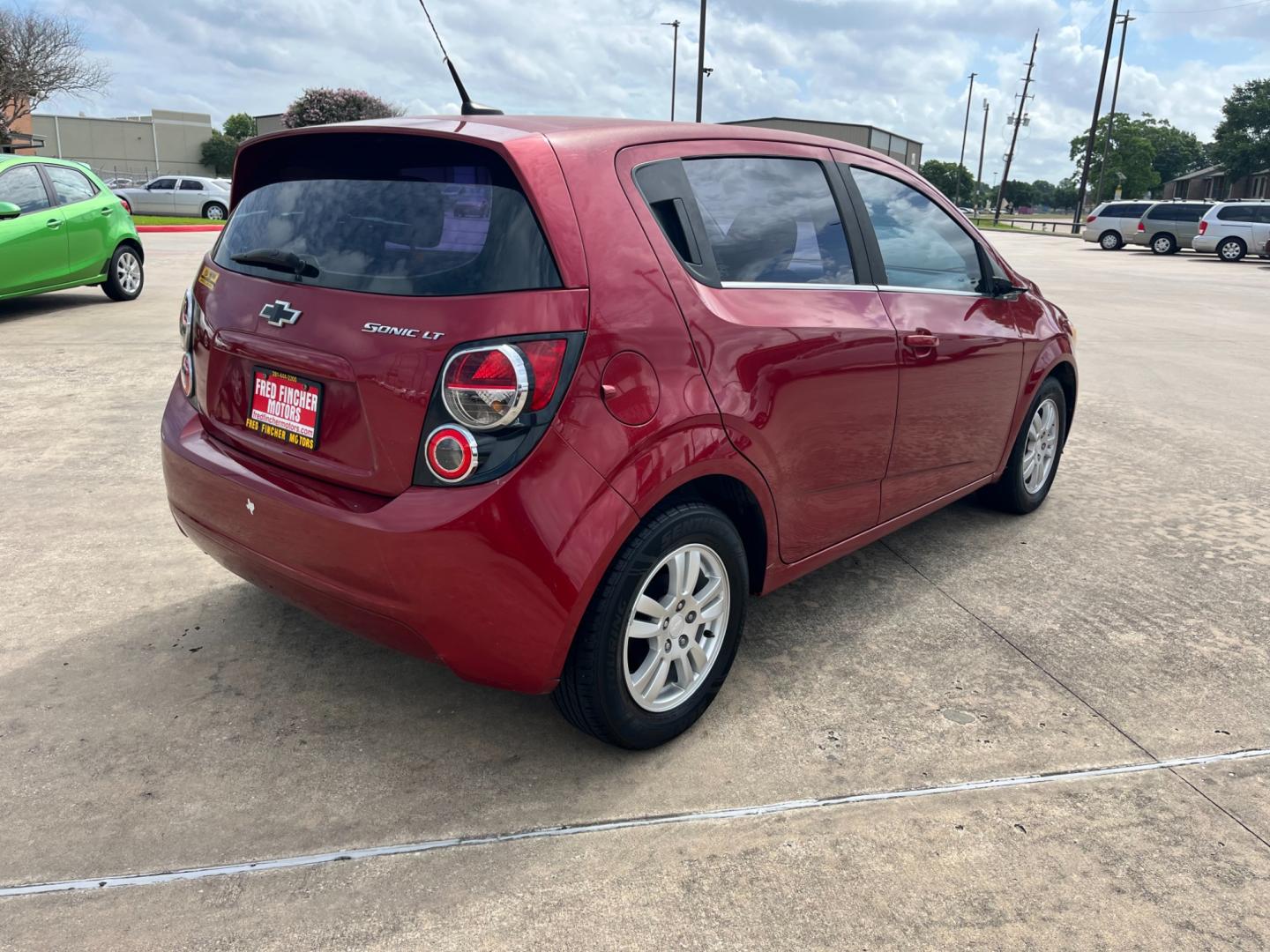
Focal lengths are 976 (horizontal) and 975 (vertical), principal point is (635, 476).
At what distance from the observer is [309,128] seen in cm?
272

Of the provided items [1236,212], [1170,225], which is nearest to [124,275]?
[1236,212]

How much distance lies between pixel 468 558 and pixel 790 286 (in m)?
1.38

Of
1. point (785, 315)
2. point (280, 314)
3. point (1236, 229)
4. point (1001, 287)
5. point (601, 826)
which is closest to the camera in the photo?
point (601, 826)

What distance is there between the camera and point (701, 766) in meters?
2.69

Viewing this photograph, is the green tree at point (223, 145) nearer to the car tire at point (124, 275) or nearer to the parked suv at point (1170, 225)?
the parked suv at point (1170, 225)

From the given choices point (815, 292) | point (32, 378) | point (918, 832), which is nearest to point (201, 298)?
point (815, 292)

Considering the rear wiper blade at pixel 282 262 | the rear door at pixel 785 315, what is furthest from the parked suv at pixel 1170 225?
the rear wiper blade at pixel 282 262

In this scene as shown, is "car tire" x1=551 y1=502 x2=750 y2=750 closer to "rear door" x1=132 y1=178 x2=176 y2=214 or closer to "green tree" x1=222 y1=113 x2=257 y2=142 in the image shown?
"rear door" x1=132 y1=178 x2=176 y2=214

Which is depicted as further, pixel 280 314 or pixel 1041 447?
pixel 1041 447

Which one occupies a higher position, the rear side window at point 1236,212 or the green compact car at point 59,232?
the rear side window at point 1236,212

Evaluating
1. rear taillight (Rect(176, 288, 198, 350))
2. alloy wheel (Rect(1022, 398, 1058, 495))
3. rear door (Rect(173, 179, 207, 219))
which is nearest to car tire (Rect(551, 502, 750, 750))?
rear taillight (Rect(176, 288, 198, 350))

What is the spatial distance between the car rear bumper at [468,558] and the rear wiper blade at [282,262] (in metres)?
0.55

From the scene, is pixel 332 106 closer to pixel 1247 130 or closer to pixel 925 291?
pixel 925 291

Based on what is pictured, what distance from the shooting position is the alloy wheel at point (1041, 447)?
15.1 feet
